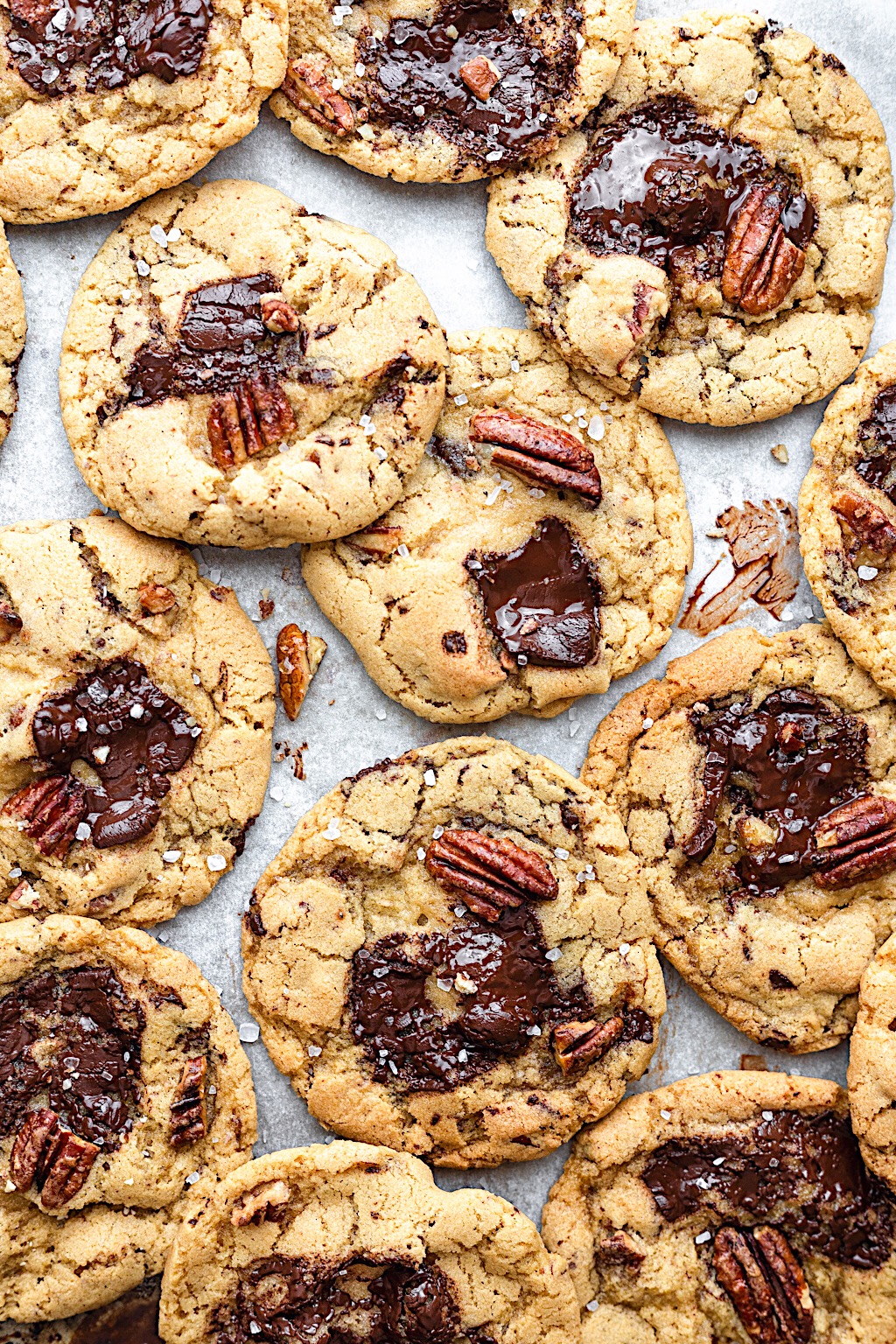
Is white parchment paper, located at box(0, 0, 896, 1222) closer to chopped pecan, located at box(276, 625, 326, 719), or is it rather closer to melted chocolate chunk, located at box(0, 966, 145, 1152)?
chopped pecan, located at box(276, 625, 326, 719)

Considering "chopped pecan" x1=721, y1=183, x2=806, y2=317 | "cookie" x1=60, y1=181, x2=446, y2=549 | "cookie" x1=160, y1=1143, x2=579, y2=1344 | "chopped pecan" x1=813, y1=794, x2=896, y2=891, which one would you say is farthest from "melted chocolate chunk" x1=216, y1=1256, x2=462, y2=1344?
"chopped pecan" x1=721, y1=183, x2=806, y2=317

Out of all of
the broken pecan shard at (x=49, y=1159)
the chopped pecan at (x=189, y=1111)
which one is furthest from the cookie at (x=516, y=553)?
the broken pecan shard at (x=49, y=1159)

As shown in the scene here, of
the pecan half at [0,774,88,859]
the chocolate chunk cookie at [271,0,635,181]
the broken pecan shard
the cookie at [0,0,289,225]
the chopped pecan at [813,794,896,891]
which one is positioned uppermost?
the chocolate chunk cookie at [271,0,635,181]

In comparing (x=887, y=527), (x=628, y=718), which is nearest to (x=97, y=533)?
(x=628, y=718)

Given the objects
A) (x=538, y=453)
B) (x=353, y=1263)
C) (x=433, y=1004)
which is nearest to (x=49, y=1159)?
(x=353, y=1263)

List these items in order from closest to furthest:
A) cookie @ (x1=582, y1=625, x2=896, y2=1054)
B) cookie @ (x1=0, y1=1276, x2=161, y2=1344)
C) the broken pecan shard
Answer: the broken pecan shard, cookie @ (x1=0, y1=1276, x2=161, y2=1344), cookie @ (x1=582, y1=625, x2=896, y2=1054)

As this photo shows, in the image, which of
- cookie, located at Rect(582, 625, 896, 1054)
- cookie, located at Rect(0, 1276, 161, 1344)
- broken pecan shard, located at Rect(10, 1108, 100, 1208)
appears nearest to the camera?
broken pecan shard, located at Rect(10, 1108, 100, 1208)

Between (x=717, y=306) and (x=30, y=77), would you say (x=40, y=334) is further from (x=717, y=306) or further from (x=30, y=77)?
(x=717, y=306)

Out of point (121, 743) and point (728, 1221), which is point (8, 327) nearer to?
point (121, 743)
